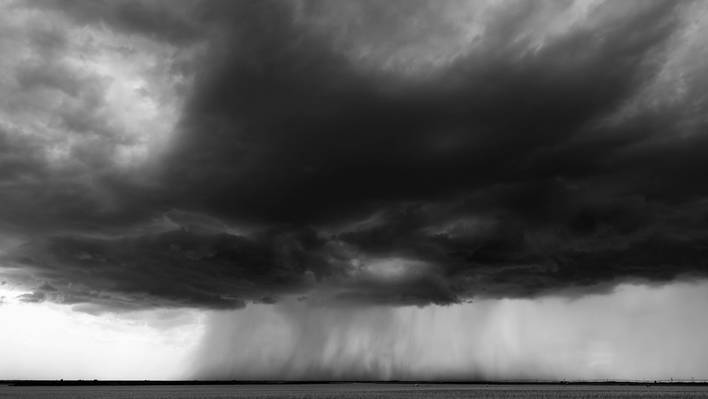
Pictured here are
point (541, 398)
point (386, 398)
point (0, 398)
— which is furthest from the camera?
point (0, 398)

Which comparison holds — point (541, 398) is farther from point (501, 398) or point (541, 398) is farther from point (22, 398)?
point (22, 398)

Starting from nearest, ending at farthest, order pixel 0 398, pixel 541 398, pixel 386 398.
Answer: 1. pixel 541 398
2. pixel 386 398
3. pixel 0 398

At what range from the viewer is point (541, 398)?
156375 millimetres

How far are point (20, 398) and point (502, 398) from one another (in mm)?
159982

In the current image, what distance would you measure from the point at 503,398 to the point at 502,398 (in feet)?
0.96

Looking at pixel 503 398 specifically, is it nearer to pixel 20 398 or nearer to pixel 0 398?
pixel 20 398

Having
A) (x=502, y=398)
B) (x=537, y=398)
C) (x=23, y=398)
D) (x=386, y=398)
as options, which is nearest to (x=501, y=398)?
(x=502, y=398)

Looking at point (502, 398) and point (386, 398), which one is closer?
point (502, 398)

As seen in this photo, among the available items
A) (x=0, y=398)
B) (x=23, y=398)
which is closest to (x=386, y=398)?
(x=23, y=398)

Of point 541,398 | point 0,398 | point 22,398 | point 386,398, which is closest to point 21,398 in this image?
point 22,398

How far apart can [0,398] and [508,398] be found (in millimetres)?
174029

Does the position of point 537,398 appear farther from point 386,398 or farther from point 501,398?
point 386,398

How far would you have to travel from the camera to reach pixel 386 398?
178 meters

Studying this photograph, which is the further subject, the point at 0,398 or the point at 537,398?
the point at 0,398
